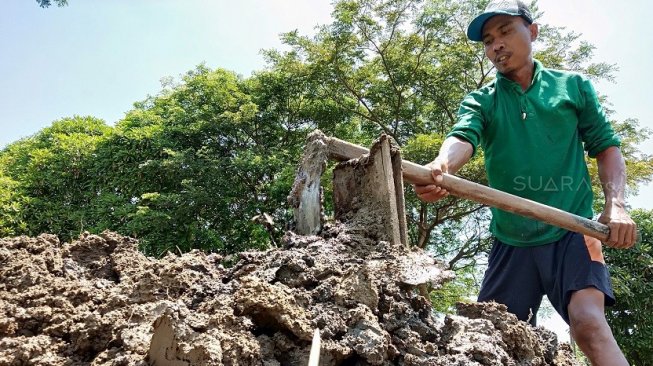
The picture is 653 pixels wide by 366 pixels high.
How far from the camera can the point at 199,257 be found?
203 cm

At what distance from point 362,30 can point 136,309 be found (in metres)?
12.7


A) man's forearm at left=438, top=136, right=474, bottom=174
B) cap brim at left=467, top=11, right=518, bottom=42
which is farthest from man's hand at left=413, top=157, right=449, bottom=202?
cap brim at left=467, top=11, right=518, bottom=42

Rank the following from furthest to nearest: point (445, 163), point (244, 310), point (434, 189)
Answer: point (445, 163) → point (434, 189) → point (244, 310)

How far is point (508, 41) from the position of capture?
279 cm

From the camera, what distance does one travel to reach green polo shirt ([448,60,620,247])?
270 centimetres

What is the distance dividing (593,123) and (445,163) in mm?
937

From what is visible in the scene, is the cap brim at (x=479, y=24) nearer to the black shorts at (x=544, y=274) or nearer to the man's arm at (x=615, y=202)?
the man's arm at (x=615, y=202)

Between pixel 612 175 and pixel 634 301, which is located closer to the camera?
pixel 612 175

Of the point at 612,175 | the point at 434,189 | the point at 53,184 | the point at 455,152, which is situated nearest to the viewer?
the point at 434,189

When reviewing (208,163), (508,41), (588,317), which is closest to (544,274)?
(588,317)

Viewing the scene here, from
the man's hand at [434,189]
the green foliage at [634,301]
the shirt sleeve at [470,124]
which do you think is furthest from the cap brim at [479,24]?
the green foliage at [634,301]

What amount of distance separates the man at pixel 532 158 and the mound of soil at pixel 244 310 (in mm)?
548

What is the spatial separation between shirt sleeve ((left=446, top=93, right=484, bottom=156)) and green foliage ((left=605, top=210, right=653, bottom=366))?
9.54 m

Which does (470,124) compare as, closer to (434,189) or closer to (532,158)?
(532,158)
